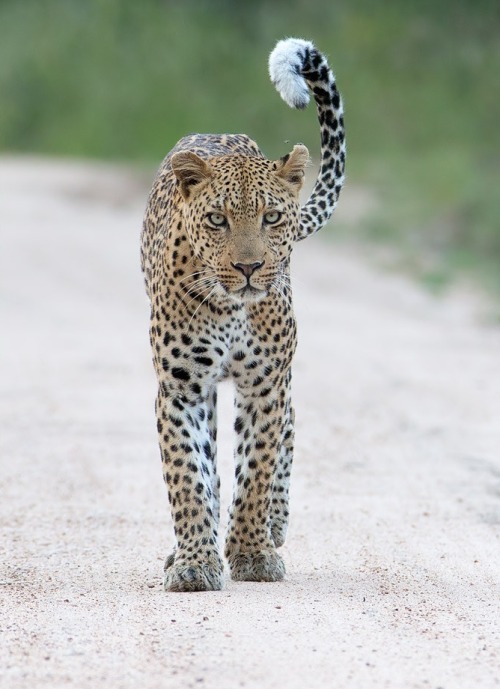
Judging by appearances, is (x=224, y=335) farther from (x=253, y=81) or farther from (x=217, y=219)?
(x=253, y=81)

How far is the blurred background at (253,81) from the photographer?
84.5ft

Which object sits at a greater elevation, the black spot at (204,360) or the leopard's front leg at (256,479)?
the black spot at (204,360)

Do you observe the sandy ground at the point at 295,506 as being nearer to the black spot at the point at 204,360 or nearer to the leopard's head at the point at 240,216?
the black spot at the point at 204,360

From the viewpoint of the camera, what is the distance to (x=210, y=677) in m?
4.64

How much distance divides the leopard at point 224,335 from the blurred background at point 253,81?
16.4 meters

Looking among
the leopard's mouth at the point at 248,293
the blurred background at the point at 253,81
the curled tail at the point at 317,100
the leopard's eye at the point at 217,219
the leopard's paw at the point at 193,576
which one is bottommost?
the leopard's paw at the point at 193,576

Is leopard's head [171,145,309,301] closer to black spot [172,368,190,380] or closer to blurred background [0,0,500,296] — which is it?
black spot [172,368,190,380]

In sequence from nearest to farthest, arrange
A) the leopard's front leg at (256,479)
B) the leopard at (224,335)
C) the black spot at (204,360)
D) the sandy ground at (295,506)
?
the sandy ground at (295,506)
the leopard at (224,335)
the black spot at (204,360)
the leopard's front leg at (256,479)

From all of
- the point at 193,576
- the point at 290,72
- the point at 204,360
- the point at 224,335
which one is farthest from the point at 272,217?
the point at 193,576

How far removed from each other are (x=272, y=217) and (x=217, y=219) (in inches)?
8.1

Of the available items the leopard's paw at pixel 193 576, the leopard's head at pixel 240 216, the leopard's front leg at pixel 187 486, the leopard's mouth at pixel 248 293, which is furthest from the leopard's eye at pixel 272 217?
the leopard's paw at pixel 193 576

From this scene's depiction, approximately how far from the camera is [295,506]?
26.0ft

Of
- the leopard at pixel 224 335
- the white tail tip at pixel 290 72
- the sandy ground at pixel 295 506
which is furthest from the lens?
the white tail tip at pixel 290 72

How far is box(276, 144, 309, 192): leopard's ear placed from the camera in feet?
20.1
